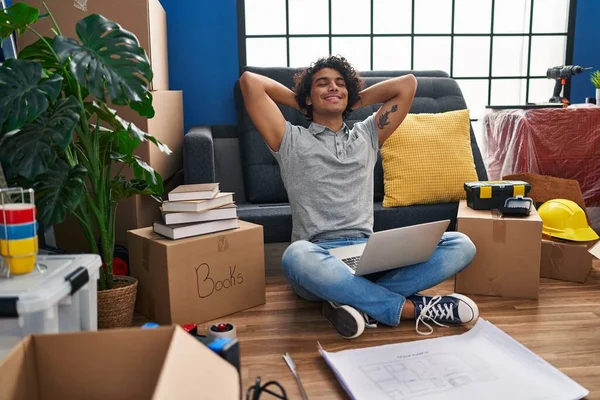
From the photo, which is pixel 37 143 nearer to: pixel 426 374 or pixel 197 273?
pixel 197 273

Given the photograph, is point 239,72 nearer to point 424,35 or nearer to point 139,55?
point 424,35

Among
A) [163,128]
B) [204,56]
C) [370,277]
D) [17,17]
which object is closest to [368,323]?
[370,277]

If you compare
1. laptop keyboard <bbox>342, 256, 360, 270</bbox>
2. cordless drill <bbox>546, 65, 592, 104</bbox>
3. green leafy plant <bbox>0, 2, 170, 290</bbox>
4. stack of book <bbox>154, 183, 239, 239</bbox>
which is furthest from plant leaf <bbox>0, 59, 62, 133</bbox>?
cordless drill <bbox>546, 65, 592, 104</bbox>

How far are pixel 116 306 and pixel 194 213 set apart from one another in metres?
0.38

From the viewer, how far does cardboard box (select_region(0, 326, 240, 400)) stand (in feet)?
2.58

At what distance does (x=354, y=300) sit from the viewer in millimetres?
1721

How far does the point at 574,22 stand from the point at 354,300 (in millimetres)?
2595

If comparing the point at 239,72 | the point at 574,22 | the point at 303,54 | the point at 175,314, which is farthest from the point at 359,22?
the point at 175,314

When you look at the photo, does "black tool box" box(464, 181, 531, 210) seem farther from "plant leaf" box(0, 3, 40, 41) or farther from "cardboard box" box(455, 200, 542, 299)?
"plant leaf" box(0, 3, 40, 41)

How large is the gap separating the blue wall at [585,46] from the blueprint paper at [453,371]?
2.37 meters

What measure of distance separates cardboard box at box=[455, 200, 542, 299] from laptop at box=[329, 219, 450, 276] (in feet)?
1.02

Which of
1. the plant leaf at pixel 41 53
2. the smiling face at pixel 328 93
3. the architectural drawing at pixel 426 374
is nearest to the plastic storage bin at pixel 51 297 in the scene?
the plant leaf at pixel 41 53

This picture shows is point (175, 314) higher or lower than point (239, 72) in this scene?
lower

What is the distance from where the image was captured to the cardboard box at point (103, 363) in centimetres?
79
